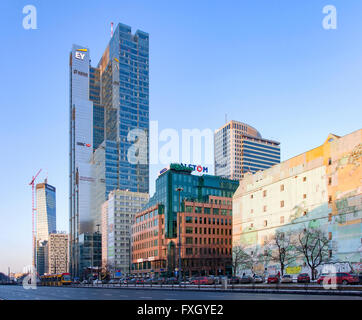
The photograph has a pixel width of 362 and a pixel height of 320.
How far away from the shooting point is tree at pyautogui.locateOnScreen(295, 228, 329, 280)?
86562mm

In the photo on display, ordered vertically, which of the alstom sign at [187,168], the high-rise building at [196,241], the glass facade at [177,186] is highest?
the alstom sign at [187,168]

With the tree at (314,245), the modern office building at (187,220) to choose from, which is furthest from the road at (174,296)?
the modern office building at (187,220)

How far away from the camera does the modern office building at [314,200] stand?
81.5 metres

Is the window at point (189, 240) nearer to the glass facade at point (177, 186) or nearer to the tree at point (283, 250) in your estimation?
the glass facade at point (177, 186)

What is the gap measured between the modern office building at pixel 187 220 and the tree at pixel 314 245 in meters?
64.4

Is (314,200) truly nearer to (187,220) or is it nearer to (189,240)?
(189,240)

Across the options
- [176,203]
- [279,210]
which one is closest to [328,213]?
[279,210]

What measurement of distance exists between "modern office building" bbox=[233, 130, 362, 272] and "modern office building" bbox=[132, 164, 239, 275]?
39.7 meters

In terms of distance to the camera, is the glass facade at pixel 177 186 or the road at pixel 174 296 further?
the glass facade at pixel 177 186

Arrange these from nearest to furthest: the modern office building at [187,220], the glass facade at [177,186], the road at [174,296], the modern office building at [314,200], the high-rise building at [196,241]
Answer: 1. the road at [174,296]
2. the modern office building at [314,200]
3. the high-rise building at [196,241]
4. the modern office building at [187,220]
5. the glass facade at [177,186]

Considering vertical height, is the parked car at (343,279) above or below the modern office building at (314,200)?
below

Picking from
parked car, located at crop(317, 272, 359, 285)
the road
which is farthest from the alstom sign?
the road

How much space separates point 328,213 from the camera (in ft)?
287
